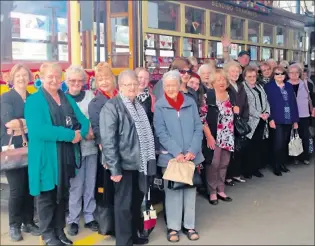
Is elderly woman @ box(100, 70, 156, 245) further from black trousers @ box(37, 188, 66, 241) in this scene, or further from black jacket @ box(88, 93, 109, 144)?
black trousers @ box(37, 188, 66, 241)

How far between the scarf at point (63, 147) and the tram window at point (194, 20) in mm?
2841

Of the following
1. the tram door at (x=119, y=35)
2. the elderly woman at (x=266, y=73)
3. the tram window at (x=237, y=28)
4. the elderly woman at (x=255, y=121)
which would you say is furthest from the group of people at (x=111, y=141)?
the tram window at (x=237, y=28)

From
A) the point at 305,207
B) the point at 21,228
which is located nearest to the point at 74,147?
the point at 21,228

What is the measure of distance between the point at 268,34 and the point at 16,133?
5.86 metres

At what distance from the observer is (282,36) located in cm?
906

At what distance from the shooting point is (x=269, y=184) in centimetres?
549

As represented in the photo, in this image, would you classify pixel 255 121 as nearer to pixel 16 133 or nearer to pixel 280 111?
pixel 280 111

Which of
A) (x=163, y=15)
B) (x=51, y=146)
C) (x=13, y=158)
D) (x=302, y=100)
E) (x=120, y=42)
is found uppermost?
(x=163, y=15)

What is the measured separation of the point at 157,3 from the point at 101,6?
752mm

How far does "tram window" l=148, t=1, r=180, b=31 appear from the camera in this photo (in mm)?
5246

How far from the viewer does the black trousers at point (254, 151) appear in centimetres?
570

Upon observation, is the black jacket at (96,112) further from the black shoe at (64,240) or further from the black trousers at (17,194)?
the black shoe at (64,240)

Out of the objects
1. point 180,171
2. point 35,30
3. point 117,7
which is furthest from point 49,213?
point 117,7

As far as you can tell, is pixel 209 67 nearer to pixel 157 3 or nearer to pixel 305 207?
pixel 157 3
